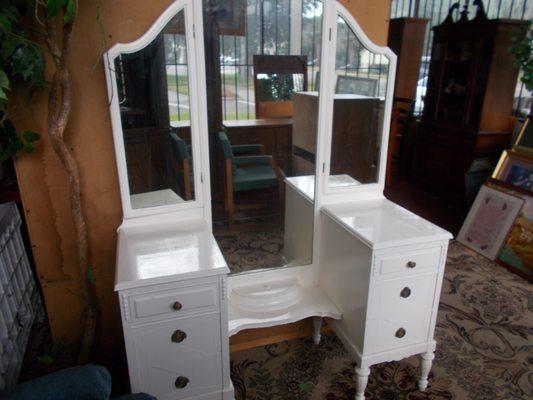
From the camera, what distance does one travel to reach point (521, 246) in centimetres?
284

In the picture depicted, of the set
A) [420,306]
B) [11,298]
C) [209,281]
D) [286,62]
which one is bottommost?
[11,298]

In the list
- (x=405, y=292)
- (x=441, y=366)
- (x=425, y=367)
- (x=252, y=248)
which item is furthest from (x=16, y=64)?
(x=441, y=366)

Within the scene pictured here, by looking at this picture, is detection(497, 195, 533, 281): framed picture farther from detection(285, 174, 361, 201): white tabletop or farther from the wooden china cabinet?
detection(285, 174, 361, 201): white tabletop

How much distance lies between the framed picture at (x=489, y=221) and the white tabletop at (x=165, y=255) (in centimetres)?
233

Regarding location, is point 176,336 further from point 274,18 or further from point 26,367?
point 274,18

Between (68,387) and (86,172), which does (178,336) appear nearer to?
(68,387)

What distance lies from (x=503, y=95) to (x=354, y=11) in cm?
244

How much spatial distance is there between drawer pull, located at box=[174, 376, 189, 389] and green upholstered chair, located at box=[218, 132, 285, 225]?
63 centimetres

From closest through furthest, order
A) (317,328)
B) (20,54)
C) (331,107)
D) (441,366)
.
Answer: (20,54) < (331,107) < (441,366) < (317,328)

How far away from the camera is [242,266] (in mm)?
1823

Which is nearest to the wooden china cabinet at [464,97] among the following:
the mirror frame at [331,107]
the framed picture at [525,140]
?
the framed picture at [525,140]

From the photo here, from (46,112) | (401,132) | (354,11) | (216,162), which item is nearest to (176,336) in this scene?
(216,162)

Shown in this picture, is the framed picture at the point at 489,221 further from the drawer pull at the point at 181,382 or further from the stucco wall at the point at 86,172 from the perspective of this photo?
the drawer pull at the point at 181,382

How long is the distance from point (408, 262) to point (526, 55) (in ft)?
8.20
